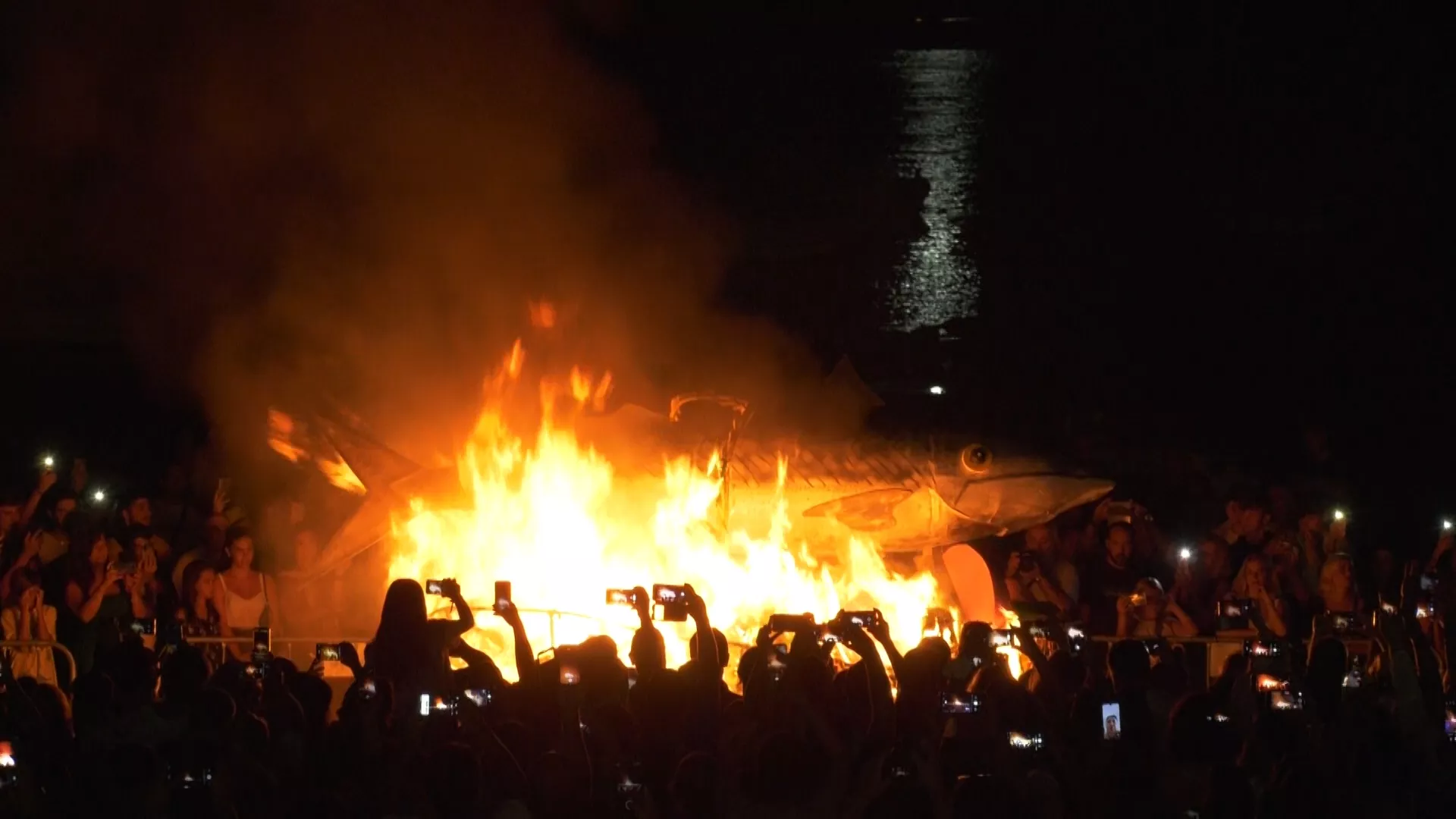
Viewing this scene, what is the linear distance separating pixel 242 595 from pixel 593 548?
246 cm

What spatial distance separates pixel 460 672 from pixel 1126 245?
38.1ft

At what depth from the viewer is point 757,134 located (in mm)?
14312

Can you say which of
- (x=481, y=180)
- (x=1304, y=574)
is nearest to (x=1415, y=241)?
(x=1304, y=574)

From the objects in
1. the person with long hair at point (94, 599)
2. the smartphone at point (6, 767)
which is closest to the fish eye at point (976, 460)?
the person with long hair at point (94, 599)

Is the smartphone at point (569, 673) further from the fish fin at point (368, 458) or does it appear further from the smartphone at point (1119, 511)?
the smartphone at point (1119, 511)

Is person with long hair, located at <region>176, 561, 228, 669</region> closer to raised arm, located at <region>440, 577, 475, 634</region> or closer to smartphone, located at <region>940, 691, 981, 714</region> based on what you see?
raised arm, located at <region>440, 577, 475, 634</region>

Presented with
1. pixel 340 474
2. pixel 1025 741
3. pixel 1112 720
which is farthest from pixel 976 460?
pixel 1025 741

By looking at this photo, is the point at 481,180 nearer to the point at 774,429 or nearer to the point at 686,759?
the point at 774,429

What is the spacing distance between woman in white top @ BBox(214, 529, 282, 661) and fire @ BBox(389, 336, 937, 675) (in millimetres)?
1402

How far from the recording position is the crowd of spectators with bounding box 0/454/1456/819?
4.48m

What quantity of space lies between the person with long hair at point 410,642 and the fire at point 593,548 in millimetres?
4471

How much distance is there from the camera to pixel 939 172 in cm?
1509

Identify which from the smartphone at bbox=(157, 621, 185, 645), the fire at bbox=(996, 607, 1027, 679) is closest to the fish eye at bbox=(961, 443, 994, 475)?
the fire at bbox=(996, 607, 1027, 679)

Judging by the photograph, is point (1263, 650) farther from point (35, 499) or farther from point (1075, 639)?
point (35, 499)
